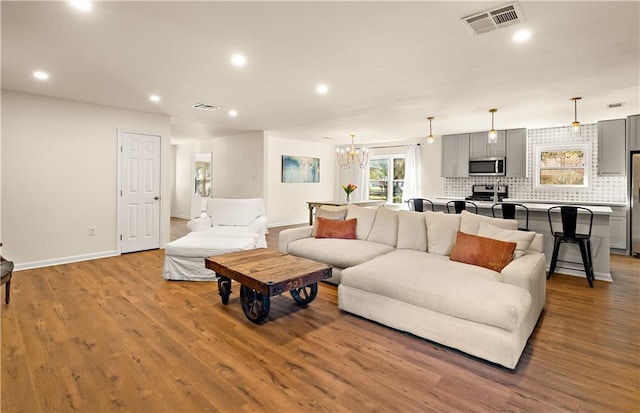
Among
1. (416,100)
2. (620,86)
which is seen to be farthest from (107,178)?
(620,86)

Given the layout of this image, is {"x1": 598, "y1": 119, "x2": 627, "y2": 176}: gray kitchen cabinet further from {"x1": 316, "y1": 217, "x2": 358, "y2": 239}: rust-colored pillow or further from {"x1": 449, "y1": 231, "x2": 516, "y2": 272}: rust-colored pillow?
{"x1": 316, "y1": 217, "x2": 358, "y2": 239}: rust-colored pillow

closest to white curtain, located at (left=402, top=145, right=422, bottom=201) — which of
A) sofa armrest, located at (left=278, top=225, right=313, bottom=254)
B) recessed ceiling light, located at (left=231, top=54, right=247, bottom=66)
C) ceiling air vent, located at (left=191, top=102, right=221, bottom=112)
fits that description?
sofa armrest, located at (left=278, top=225, right=313, bottom=254)

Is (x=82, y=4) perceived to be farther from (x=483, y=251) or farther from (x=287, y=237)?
(x=483, y=251)

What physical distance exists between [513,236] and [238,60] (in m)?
3.14

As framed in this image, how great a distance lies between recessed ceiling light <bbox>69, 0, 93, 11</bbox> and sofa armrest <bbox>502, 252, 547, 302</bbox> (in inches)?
142

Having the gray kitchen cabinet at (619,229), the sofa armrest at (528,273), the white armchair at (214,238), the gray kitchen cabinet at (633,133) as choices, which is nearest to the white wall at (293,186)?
the white armchair at (214,238)

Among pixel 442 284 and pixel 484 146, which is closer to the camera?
pixel 442 284

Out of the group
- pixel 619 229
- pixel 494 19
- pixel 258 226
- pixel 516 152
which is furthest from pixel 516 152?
pixel 258 226

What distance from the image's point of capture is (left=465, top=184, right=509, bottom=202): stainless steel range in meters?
7.15

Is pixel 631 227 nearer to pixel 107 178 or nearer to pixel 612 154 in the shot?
pixel 612 154

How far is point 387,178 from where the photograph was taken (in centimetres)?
920

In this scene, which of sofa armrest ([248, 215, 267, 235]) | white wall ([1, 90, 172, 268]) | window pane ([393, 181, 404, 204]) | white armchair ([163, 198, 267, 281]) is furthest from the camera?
window pane ([393, 181, 404, 204])

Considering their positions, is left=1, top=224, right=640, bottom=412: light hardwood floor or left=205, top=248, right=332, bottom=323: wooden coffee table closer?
left=1, top=224, right=640, bottom=412: light hardwood floor

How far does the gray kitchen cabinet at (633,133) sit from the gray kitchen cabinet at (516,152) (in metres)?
1.54
